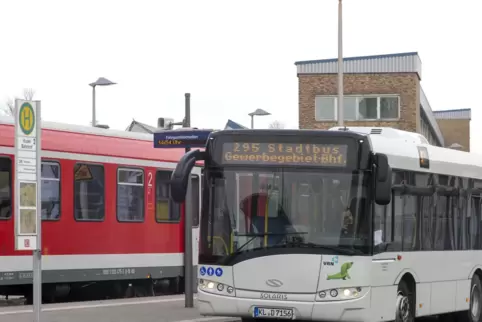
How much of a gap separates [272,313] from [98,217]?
7.02 metres

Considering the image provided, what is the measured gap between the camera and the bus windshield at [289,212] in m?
12.5

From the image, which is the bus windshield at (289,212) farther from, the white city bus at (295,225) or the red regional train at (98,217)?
the red regional train at (98,217)

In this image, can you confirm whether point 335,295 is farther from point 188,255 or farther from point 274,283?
point 188,255

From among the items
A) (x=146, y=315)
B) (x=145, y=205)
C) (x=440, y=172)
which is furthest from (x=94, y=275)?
(x=440, y=172)

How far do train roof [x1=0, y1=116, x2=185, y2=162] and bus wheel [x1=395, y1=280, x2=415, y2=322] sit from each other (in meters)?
6.89

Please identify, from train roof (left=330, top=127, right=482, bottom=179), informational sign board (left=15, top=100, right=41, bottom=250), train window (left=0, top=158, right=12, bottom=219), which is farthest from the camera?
train window (left=0, top=158, right=12, bottom=219)

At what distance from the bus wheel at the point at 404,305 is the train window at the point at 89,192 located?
6.63 meters

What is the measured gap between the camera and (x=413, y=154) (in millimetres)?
14539

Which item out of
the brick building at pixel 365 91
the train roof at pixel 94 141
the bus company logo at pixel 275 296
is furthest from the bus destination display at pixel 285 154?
the brick building at pixel 365 91

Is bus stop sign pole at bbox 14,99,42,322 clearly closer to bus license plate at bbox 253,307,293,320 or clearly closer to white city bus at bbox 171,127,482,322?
white city bus at bbox 171,127,482,322

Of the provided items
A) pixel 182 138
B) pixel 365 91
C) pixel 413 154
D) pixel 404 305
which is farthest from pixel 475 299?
pixel 365 91

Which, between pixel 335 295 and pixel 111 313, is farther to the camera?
pixel 111 313

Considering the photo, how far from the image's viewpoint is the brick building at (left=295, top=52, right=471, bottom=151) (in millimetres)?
51094

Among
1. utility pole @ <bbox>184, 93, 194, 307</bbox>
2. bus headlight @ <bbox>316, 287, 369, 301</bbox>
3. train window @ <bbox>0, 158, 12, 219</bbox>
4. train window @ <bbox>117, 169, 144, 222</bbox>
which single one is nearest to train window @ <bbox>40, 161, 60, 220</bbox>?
train window @ <bbox>0, 158, 12, 219</bbox>
